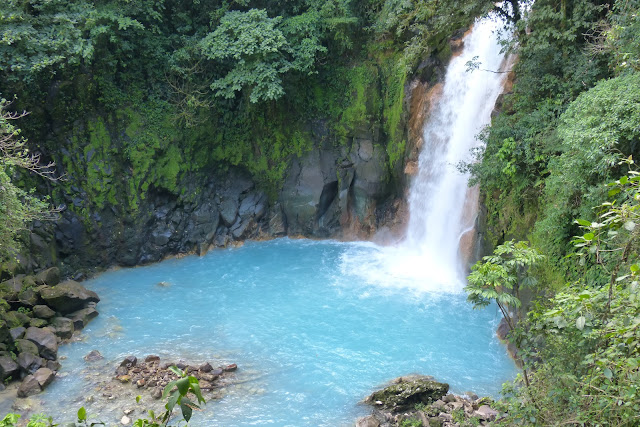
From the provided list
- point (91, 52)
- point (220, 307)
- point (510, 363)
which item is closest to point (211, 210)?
point (220, 307)

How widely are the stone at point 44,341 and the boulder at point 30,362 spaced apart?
28 cm

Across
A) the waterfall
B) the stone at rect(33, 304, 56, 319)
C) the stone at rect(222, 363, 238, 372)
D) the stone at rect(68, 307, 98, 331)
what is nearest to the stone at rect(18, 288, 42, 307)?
the stone at rect(33, 304, 56, 319)

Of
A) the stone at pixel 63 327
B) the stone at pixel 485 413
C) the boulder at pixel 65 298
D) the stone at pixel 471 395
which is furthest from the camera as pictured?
the boulder at pixel 65 298

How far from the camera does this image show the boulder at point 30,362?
973 cm

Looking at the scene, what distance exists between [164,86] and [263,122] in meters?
3.55

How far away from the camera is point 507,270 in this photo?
5.54 m

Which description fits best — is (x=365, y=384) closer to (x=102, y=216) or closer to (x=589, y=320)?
(x=589, y=320)

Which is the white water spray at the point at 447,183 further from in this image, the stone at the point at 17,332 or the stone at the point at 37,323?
the stone at the point at 17,332

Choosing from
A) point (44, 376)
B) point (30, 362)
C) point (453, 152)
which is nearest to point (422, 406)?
point (44, 376)

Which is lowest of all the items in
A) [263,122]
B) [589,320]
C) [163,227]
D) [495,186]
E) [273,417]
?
[273,417]

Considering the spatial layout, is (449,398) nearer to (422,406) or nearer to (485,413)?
(422,406)

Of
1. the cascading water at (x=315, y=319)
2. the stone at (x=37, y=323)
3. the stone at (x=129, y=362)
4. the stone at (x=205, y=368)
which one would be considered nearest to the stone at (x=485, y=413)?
the cascading water at (x=315, y=319)

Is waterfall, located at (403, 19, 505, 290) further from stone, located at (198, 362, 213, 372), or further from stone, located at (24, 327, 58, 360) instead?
stone, located at (24, 327, 58, 360)

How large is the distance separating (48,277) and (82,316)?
156 cm
